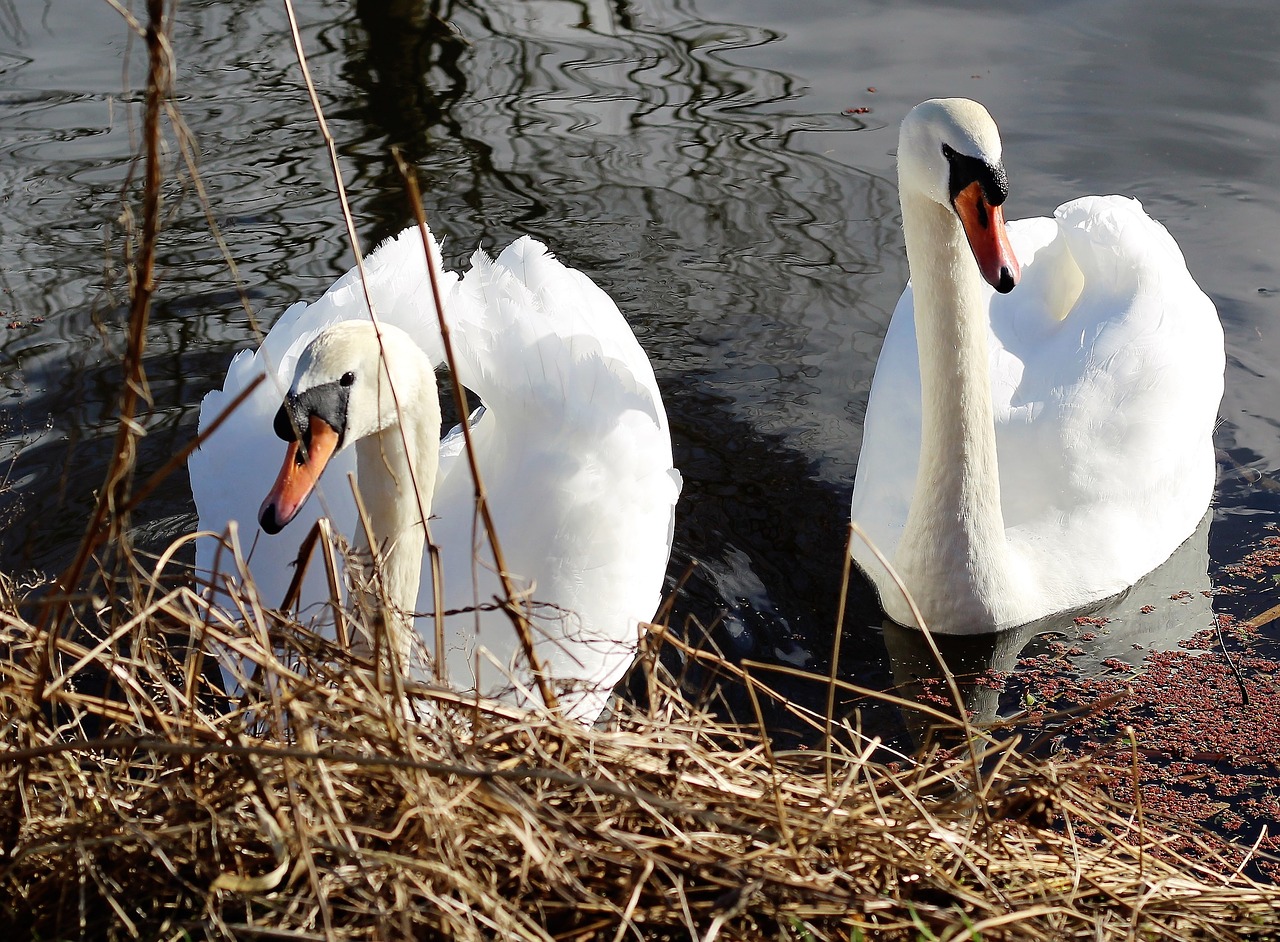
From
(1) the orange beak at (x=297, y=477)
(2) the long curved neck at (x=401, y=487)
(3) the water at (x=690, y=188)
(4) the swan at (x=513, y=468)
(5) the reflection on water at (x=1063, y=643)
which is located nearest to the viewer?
(1) the orange beak at (x=297, y=477)

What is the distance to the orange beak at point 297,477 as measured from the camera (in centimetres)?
Answer: 284

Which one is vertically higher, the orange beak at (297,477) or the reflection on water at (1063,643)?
the orange beak at (297,477)

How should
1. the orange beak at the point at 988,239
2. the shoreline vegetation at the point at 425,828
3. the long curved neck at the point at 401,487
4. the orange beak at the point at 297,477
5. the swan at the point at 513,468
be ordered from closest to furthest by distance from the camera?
the shoreline vegetation at the point at 425,828
the orange beak at the point at 297,477
the long curved neck at the point at 401,487
the orange beak at the point at 988,239
the swan at the point at 513,468

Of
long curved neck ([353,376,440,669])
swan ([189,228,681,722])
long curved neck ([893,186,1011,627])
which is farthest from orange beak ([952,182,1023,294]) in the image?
long curved neck ([353,376,440,669])

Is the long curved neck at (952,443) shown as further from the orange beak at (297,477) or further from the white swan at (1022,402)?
the orange beak at (297,477)

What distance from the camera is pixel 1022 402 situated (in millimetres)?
4660

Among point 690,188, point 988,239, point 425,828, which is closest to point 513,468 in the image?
point 988,239

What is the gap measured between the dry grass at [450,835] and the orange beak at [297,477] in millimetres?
456

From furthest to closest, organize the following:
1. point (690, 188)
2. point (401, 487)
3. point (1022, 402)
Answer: point (690, 188) → point (1022, 402) → point (401, 487)

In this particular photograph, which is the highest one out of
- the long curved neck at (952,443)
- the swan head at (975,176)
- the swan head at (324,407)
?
the swan head at (975,176)

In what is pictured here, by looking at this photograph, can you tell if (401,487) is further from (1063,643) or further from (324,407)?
(1063,643)

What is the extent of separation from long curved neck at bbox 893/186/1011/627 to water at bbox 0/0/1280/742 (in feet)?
1.13

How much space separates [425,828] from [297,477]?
111 cm

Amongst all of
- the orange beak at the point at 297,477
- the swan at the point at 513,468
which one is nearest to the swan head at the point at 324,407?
the orange beak at the point at 297,477
